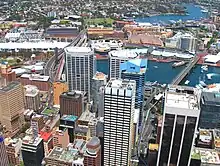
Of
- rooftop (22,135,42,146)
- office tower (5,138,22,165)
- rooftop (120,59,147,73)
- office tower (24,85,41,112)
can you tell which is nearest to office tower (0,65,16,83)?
office tower (24,85,41,112)

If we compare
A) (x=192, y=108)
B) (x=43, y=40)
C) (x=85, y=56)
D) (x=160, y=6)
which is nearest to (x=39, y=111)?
(x=85, y=56)

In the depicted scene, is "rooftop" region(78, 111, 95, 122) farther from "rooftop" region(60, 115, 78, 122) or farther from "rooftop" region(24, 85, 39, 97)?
"rooftop" region(24, 85, 39, 97)

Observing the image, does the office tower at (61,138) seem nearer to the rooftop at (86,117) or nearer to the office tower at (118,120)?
the rooftop at (86,117)

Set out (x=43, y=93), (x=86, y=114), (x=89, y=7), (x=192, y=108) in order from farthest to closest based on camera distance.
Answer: (x=89, y=7) < (x=43, y=93) < (x=86, y=114) < (x=192, y=108)

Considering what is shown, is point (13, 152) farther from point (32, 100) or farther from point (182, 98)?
point (182, 98)

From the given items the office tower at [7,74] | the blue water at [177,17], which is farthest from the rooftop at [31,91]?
the blue water at [177,17]

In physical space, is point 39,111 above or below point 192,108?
below

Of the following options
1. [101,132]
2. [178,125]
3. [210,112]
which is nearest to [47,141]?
[101,132]

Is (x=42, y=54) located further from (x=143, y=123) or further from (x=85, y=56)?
(x=143, y=123)
